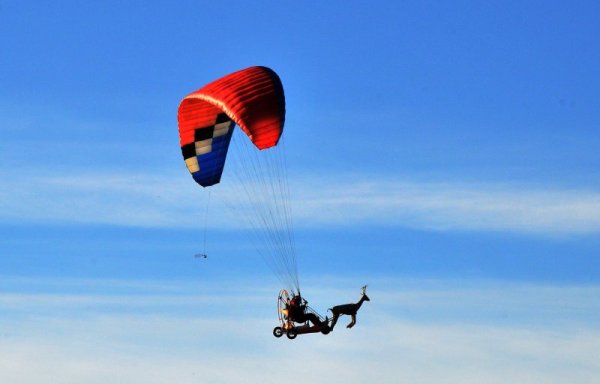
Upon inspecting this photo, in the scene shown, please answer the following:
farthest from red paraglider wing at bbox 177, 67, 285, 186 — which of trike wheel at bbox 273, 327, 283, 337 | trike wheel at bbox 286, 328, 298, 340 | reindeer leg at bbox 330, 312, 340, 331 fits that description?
reindeer leg at bbox 330, 312, 340, 331

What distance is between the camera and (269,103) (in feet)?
284

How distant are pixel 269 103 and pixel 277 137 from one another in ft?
5.59

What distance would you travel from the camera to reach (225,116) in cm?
9025

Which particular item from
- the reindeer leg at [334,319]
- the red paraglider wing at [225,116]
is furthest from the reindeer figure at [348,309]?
the red paraglider wing at [225,116]

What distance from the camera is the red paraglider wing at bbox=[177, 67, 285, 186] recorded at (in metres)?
85.7

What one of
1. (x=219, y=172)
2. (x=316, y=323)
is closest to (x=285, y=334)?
(x=316, y=323)

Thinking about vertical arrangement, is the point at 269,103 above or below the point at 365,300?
above

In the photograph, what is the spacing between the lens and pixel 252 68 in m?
88.9

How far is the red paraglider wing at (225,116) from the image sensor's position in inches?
3374

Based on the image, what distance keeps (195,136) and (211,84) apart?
2.83 meters

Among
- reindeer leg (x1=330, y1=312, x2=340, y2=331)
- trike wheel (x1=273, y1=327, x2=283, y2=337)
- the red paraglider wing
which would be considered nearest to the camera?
the red paraglider wing

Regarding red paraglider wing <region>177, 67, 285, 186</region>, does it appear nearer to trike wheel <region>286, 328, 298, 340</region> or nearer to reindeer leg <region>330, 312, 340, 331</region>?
trike wheel <region>286, 328, 298, 340</region>

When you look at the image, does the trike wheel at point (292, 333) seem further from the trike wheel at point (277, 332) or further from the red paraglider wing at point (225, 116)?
the red paraglider wing at point (225, 116)

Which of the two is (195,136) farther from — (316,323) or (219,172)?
(316,323)
